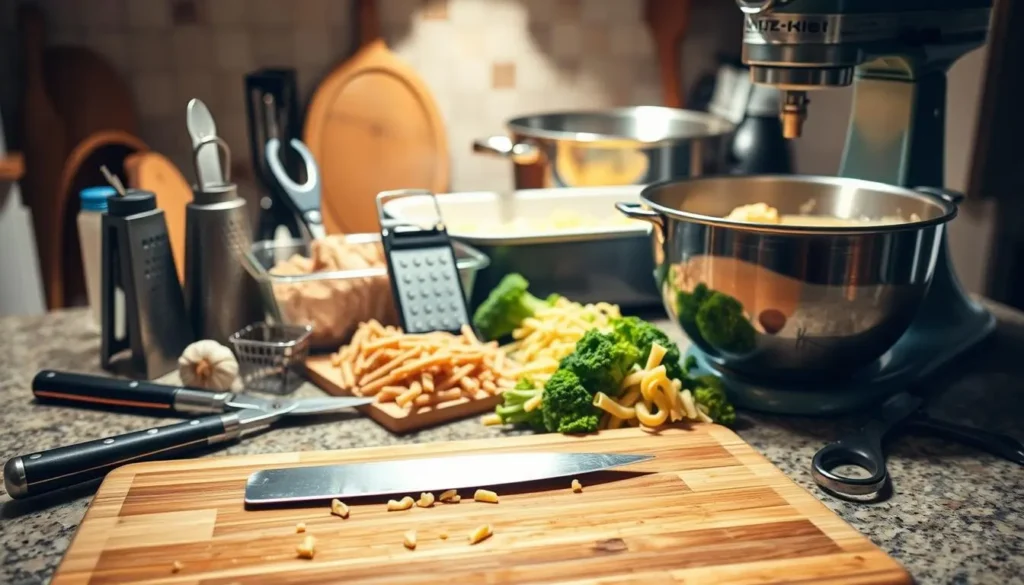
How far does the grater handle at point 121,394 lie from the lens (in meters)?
1.01

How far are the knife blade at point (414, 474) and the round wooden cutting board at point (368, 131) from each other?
1.23 m

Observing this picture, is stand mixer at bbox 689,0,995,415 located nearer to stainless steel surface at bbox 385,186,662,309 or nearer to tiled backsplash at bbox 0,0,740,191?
stainless steel surface at bbox 385,186,662,309

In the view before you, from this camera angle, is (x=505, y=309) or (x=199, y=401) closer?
(x=199, y=401)

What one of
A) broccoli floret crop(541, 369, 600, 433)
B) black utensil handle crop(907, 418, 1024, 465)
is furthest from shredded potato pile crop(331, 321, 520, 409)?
black utensil handle crop(907, 418, 1024, 465)

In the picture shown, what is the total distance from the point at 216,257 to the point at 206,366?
17 centimetres

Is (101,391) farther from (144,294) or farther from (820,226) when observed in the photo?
(820,226)

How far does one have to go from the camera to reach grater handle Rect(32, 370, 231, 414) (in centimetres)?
101

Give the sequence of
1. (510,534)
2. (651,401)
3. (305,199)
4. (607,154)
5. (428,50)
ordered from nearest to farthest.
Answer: (510,534)
(651,401)
(305,199)
(607,154)
(428,50)

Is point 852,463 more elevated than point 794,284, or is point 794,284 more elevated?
point 794,284

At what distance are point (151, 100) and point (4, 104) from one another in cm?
29

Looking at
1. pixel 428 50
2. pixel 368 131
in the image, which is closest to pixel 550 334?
pixel 368 131

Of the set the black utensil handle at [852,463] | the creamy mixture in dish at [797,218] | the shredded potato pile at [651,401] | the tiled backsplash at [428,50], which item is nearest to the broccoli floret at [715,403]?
the shredded potato pile at [651,401]

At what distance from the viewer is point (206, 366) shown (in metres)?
1.06

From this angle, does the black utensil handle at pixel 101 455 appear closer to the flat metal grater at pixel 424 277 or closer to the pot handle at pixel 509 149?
the flat metal grater at pixel 424 277
